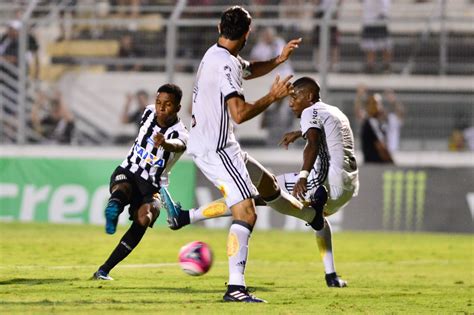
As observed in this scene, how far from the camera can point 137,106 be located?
2300 centimetres

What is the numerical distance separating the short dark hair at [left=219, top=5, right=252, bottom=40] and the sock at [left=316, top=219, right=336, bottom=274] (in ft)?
9.16

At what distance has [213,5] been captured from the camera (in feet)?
76.5

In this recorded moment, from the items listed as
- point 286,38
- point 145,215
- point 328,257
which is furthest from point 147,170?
point 286,38

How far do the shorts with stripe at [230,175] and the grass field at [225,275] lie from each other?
90cm

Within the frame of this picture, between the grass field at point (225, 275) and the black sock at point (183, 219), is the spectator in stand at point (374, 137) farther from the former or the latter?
the black sock at point (183, 219)

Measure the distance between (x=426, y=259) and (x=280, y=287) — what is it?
5.25 m

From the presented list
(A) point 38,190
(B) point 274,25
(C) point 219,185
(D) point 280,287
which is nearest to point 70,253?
(D) point 280,287

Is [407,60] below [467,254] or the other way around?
the other way around

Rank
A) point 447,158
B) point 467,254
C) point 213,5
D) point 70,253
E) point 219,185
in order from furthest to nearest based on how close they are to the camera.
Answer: point 213,5 < point 447,158 < point 467,254 < point 70,253 < point 219,185

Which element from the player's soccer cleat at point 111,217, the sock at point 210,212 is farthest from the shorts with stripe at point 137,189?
the player's soccer cleat at point 111,217

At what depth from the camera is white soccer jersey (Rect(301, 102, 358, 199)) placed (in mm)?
11500

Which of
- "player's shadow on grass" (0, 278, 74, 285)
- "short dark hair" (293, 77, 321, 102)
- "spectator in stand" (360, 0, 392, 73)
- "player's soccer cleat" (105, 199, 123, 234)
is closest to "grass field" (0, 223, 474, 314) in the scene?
"player's shadow on grass" (0, 278, 74, 285)

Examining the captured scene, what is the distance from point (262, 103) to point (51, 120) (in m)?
14.9

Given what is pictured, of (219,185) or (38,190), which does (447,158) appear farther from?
(219,185)
